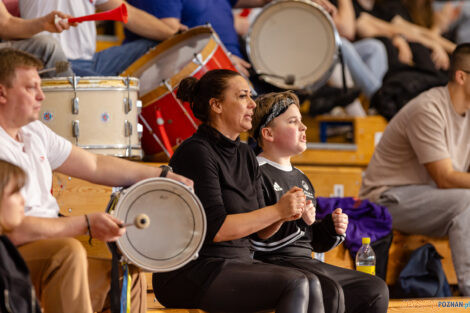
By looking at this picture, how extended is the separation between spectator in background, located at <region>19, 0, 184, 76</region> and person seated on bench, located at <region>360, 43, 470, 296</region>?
1321mm

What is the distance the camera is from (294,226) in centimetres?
277

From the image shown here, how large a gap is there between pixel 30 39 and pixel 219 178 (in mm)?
1386

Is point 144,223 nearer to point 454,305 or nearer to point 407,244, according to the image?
point 454,305

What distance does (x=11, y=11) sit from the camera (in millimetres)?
3730

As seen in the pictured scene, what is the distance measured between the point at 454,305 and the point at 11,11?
250 centimetres

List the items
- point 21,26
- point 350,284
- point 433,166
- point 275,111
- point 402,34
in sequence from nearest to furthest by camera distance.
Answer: point 350,284 < point 275,111 < point 21,26 < point 433,166 < point 402,34

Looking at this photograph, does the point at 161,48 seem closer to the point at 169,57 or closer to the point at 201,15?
the point at 169,57

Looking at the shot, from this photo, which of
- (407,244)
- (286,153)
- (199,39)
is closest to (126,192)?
(286,153)

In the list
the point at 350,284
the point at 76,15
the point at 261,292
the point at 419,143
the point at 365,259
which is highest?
the point at 76,15

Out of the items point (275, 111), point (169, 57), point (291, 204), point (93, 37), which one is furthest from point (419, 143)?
point (93, 37)

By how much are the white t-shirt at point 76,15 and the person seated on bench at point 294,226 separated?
51.6 inches

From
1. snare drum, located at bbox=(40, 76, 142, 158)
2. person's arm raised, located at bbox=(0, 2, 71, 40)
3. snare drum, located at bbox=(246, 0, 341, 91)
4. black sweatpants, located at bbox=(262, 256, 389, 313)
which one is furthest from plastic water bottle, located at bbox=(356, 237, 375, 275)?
person's arm raised, located at bbox=(0, 2, 71, 40)

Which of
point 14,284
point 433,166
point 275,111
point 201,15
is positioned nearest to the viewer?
point 14,284

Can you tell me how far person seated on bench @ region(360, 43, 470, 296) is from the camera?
3609 millimetres
